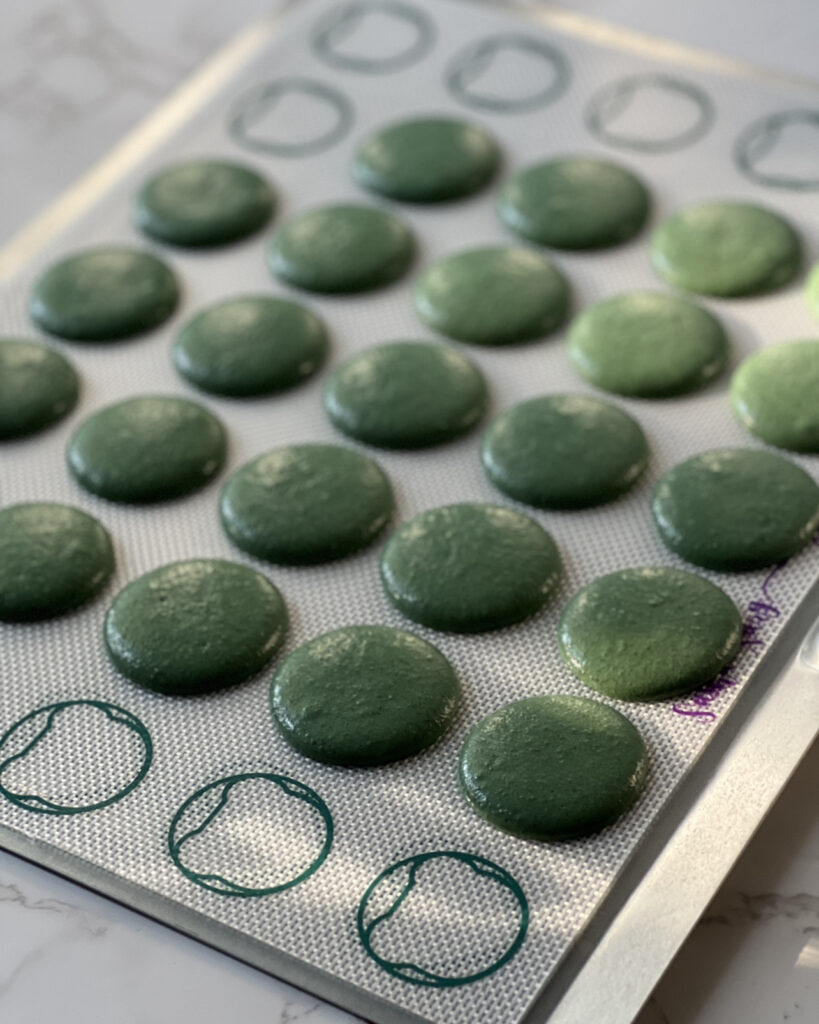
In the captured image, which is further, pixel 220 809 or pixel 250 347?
pixel 250 347

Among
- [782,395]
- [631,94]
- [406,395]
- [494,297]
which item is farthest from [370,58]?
[782,395]

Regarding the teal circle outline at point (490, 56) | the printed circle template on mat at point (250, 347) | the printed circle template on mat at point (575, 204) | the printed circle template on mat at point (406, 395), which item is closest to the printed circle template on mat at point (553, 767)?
the printed circle template on mat at point (406, 395)

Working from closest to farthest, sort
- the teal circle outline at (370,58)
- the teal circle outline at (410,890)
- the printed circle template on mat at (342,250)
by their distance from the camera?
1. the teal circle outline at (410,890)
2. the printed circle template on mat at (342,250)
3. the teal circle outline at (370,58)

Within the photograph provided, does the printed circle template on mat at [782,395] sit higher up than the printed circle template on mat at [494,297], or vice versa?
the printed circle template on mat at [782,395]

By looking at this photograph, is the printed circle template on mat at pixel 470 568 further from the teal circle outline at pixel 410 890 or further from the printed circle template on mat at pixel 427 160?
the printed circle template on mat at pixel 427 160

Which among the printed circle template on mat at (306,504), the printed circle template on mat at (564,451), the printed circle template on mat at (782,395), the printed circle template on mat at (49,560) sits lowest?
the printed circle template on mat at (49,560)

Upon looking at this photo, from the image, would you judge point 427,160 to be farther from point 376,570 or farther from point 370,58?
point 376,570
